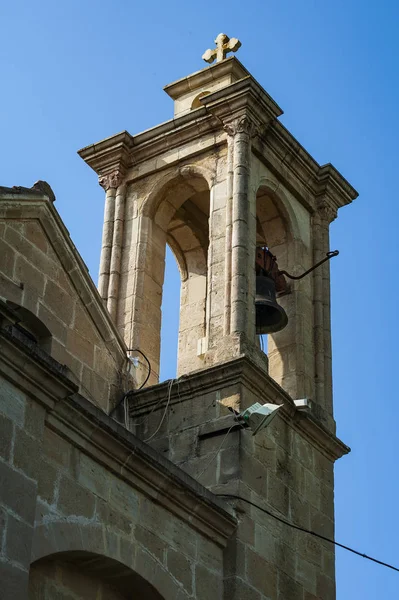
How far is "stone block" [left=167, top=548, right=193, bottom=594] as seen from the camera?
46.6ft

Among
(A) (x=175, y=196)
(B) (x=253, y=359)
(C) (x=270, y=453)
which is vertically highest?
(A) (x=175, y=196)

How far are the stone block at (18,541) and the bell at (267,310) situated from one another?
22.5 feet

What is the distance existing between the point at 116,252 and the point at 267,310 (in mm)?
2258

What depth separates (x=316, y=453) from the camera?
17.6m

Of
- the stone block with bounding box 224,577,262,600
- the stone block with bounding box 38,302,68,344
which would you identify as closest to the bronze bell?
the stone block with bounding box 38,302,68,344

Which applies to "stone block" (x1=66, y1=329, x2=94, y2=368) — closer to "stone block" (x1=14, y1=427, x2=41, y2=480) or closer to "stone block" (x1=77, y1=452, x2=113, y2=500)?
"stone block" (x1=77, y1=452, x2=113, y2=500)

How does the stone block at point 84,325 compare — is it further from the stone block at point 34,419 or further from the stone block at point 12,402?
the stone block at point 12,402

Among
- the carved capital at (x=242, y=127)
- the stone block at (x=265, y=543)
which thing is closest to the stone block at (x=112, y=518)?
the stone block at (x=265, y=543)

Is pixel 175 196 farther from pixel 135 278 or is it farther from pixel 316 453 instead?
pixel 316 453

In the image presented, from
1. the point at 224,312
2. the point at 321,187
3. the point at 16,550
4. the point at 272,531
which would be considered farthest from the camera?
the point at 321,187

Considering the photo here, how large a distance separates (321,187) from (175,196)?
83.0 inches

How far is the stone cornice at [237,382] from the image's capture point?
16.5 m

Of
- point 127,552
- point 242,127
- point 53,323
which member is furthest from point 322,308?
point 127,552

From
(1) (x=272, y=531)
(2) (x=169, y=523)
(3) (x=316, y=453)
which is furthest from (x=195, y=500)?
(3) (x=316, y=453)
